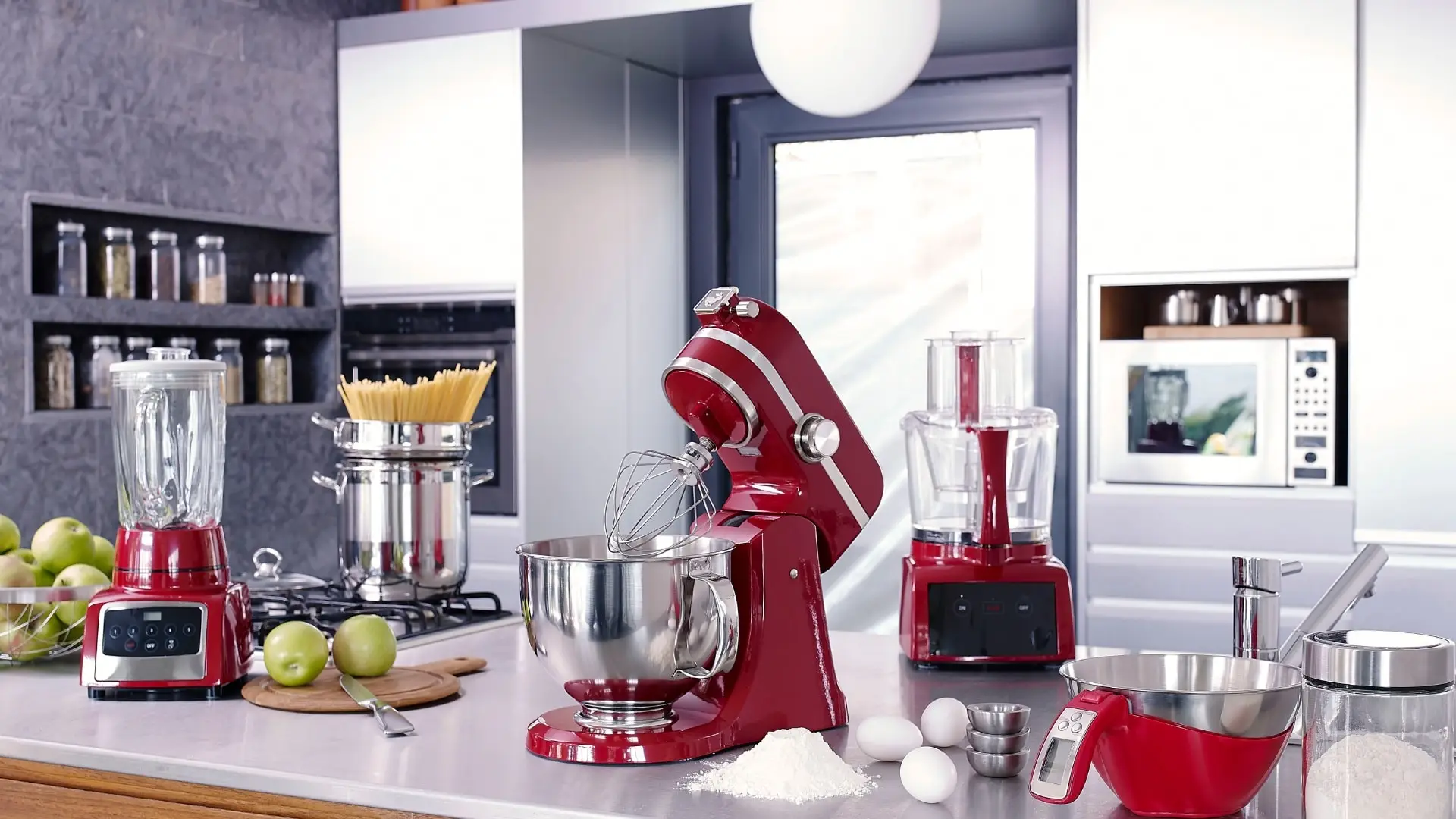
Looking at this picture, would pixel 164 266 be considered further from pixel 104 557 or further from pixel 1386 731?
pixel 1386 731

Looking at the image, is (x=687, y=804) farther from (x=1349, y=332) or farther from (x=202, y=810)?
(x=1349, y=332)

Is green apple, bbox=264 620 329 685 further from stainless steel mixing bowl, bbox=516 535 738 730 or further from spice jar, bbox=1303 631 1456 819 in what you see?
spice jar, bbox=1303 631 1456 819

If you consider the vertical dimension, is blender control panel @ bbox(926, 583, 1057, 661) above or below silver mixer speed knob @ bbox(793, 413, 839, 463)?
below

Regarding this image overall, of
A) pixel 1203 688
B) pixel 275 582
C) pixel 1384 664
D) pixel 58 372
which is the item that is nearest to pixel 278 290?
pixel 58 372

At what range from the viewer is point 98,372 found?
3.26 m

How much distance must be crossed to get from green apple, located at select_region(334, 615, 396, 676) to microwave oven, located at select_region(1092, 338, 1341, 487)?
6.70 ft

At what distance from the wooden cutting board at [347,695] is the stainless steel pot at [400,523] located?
0.32 meters

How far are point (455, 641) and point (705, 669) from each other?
0.68 metres

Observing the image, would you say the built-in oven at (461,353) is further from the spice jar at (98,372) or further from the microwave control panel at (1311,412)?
the microwave control panel at (1311,412)

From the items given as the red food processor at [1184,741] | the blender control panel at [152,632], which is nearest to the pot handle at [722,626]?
the red food processor at [1184,741]

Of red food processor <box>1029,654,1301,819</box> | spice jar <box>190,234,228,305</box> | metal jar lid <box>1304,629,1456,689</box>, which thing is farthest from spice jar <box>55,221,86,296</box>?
metal jar lid <box>1304,629,1456,689</box>

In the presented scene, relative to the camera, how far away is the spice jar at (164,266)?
339 cm

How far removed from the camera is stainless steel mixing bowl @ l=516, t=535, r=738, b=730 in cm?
128

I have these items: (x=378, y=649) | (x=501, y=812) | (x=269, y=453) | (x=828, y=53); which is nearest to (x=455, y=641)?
(x=378, y=649)
